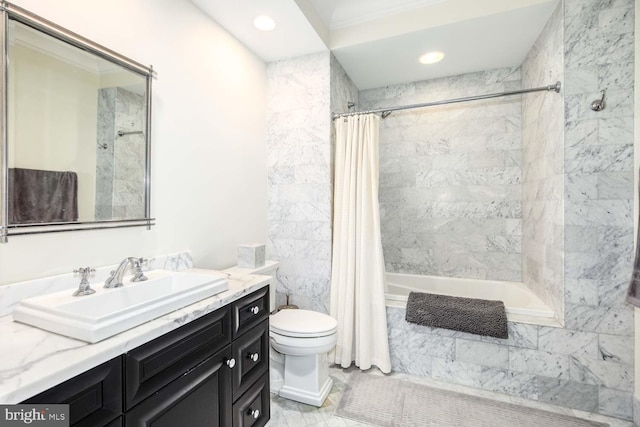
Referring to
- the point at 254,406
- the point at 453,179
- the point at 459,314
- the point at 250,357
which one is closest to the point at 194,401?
the point at 250,357

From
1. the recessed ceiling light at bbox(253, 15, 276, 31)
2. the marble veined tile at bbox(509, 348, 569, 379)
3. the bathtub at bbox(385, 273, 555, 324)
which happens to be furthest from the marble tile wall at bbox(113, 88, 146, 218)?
the marble veined tile at bbox(509, 348, 569, 379)

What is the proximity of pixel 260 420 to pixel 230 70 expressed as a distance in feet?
7.31

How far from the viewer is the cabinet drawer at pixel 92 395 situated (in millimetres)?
704

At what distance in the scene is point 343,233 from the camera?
2.38 meters

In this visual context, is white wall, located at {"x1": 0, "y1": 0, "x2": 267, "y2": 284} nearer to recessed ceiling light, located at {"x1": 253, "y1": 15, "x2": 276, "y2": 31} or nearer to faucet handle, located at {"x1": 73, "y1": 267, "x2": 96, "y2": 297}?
faucet handle, located at {"x1": 73, "y1": 267, "x2": 96, "y2": 297}

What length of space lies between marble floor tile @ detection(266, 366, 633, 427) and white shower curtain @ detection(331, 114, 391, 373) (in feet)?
0.91

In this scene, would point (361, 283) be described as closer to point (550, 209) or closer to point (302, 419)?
point (302, 419)

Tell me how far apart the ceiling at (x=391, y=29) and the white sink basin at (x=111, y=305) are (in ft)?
5.59

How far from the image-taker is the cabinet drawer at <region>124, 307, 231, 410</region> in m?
0.88

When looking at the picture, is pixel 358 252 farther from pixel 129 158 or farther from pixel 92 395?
pixel 92 395

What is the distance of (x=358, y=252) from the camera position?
2.35 meters

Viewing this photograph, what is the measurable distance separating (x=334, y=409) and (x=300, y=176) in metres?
1.68

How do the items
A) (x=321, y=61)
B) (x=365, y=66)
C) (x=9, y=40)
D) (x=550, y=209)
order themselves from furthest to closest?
Answer: 1. (x=365, y=66)
2. (x=321, y=61)
3. (x=550, y=209)
4. (x=9, y=40)

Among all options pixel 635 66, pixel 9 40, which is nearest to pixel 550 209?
pixel 635 66
